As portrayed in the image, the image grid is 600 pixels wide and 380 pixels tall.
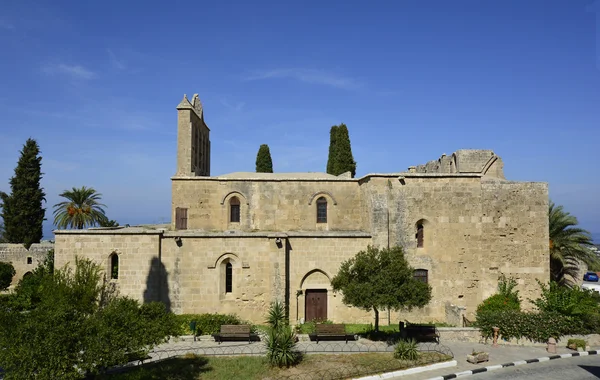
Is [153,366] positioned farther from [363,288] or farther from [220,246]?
[363,288]

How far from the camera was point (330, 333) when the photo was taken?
18.3 meters

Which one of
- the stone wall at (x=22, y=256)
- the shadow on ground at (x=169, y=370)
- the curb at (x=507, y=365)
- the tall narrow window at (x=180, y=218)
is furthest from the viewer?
the stone wall at (x=22, y=256)

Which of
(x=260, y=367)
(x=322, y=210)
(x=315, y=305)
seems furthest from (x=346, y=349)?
(x=322, y=210)

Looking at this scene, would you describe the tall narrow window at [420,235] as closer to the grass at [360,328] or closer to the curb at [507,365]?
the grass at [360,328]

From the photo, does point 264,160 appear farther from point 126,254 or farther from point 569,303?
point 569,303

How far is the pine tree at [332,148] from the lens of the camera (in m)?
41.8

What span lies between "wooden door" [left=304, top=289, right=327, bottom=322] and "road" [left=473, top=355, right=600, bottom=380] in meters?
8.88

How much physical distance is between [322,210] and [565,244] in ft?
52.3

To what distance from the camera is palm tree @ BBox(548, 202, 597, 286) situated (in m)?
25.6

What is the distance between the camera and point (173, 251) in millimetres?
21422

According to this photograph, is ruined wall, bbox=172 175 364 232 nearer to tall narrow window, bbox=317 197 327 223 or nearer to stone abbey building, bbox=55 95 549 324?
stone abbey building, bbox=55 95 549 324

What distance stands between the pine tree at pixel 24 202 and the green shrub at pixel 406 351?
111 ft

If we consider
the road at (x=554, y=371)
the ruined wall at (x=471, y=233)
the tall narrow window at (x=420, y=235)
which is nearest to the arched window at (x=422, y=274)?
the ruined wall at (x=471, y=233)

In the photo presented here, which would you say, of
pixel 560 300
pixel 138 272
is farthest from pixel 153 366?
pixel 560 300
